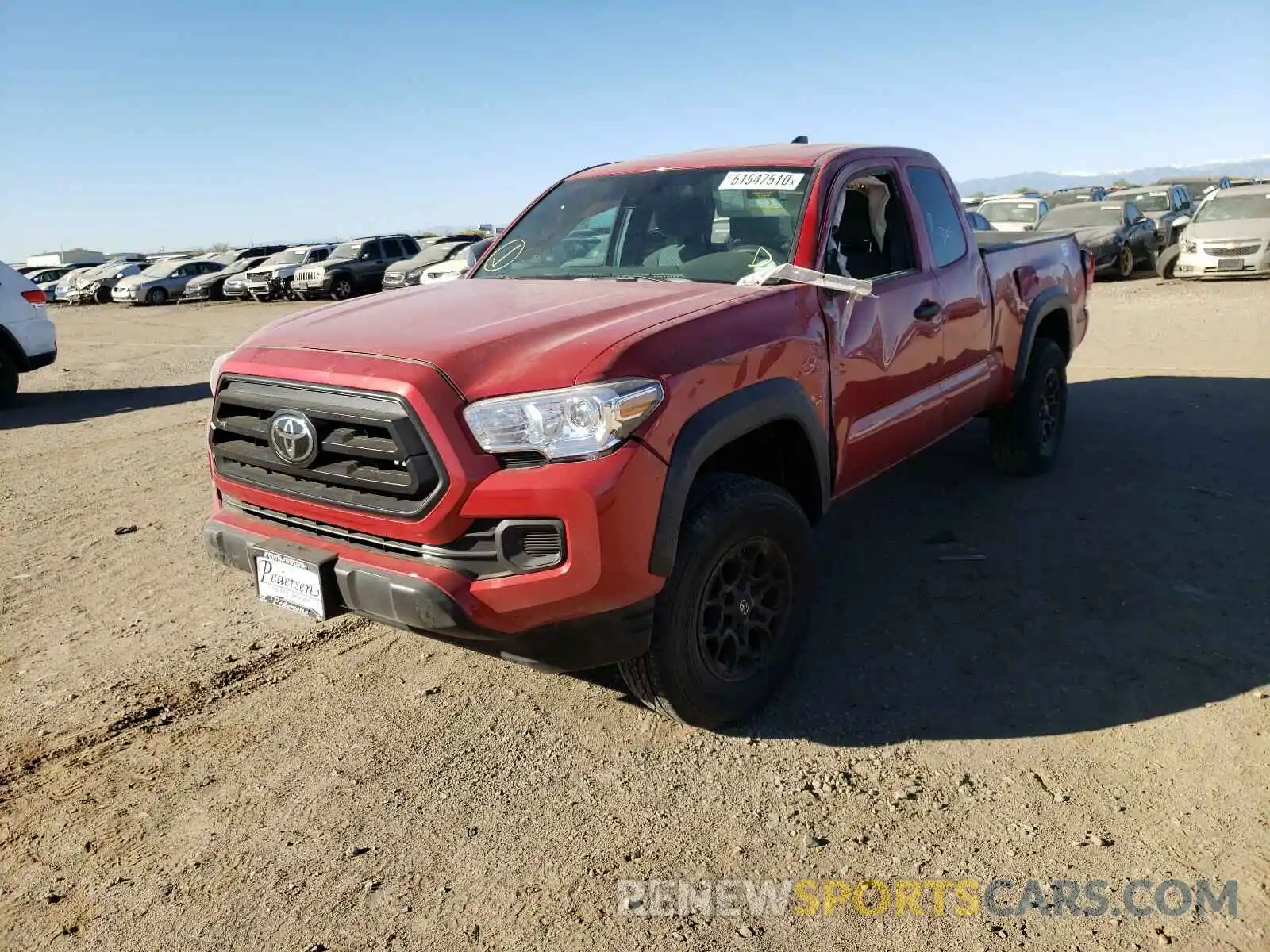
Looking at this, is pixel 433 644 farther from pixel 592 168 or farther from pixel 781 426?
pixel 592 168

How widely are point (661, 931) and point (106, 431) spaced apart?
8.17 m

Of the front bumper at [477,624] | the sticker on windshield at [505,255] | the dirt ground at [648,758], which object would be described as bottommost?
the dirt ground at [648,758]

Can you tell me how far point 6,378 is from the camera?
1052 centimetres

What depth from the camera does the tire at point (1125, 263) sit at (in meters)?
17.4

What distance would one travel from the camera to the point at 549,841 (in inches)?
109

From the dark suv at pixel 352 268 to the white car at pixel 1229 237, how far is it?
17.6 metres

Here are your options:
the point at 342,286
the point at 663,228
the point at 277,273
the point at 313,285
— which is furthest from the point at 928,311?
the point at 277,273

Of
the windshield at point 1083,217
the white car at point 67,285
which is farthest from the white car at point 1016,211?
the white car at point 67,285

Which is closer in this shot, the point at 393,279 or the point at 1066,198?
the point at 1066,198

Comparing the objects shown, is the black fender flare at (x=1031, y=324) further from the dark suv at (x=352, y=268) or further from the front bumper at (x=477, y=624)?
the dark suv at (x=352, y=268)

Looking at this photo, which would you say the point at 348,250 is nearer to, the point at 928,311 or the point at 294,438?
the point at 928,311

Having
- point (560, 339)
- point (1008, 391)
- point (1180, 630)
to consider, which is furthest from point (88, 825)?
point (1008, 391)

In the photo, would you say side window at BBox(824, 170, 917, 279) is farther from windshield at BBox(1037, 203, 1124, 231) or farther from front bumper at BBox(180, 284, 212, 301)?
front bumper at BBox(180, 284, 212, 301)

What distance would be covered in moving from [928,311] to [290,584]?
286 cm
